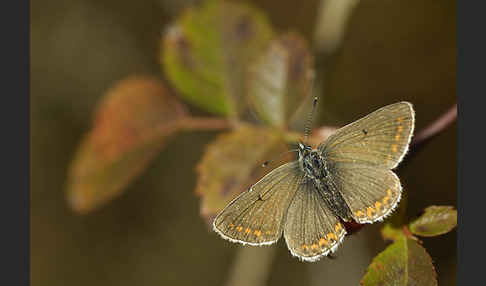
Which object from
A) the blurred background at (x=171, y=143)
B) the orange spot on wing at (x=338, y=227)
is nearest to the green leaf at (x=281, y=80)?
the orange spot on wing at (x=338, y=227)

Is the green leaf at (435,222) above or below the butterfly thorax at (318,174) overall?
below

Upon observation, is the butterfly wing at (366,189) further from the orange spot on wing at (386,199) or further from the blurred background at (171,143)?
the blurred background at (171,143)

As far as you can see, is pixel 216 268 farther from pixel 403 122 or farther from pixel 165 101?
pixel 403 122

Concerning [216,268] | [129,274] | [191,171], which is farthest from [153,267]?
[191,171]

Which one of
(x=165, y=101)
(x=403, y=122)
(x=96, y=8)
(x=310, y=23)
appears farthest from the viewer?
(x=96, y=8)

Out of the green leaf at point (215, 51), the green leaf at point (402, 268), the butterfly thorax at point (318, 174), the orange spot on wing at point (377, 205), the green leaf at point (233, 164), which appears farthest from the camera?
the green leaf at point (215, 51)

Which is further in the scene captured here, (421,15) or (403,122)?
(421,15)

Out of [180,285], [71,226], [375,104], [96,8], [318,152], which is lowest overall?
[180,285]
